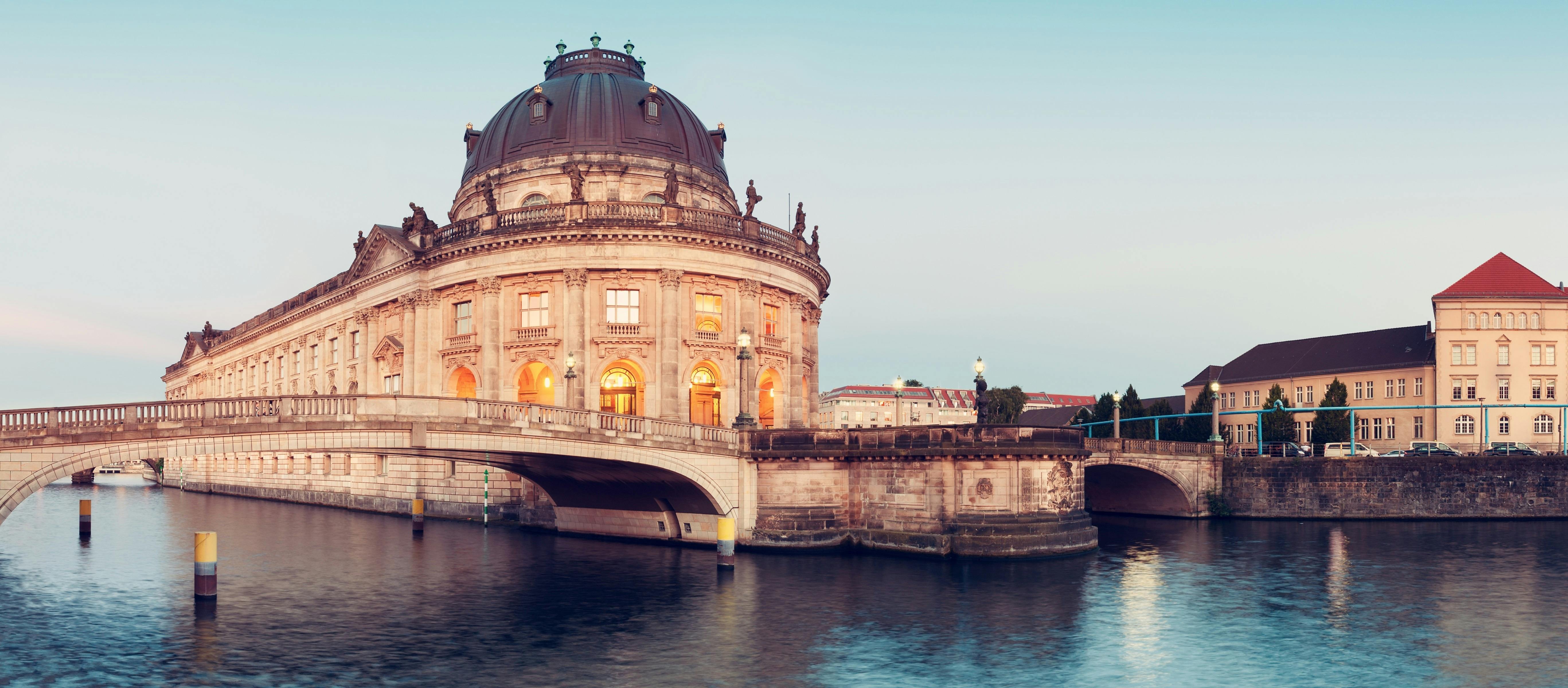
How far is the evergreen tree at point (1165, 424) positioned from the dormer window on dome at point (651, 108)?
44.1 meters

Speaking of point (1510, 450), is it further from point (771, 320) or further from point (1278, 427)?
point (771, 320)

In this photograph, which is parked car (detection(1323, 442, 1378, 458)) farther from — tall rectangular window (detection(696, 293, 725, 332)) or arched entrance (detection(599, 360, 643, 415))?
arched entrance (detection(599, 360, 643, 415))

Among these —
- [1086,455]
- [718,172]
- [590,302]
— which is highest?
[718,172]

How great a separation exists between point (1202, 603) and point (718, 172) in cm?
4194

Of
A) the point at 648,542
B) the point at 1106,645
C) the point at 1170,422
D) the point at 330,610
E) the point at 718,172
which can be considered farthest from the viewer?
the point at 1170,422

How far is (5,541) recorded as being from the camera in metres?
47.1

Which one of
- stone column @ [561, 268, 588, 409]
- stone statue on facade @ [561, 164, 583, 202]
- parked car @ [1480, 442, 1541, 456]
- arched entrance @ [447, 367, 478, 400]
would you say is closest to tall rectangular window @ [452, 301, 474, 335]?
arched entrance @ [447, 367, 478, 400]

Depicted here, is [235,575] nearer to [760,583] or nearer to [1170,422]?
[760,583]

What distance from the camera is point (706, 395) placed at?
181ft

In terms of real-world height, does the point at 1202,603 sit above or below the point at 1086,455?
below

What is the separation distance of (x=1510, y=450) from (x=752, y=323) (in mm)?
49222

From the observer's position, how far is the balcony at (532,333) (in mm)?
54000

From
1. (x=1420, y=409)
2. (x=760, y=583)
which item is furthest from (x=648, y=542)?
(x=1420, y=409)

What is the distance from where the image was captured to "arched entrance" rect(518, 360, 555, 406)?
5562 centimetres
